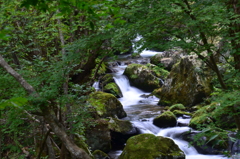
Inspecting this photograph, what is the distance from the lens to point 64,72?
3582mm

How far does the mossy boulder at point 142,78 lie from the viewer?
15.4 meters

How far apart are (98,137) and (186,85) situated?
6.91 m

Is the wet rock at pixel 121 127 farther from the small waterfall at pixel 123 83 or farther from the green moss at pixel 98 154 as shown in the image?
the small waterfall at pixel 123 83

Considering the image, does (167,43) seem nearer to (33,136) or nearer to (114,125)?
(33,136)

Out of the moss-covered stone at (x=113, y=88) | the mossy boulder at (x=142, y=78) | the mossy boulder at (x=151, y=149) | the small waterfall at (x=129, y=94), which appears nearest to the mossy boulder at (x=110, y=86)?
the moss-covered stone at (x=113, y=88)

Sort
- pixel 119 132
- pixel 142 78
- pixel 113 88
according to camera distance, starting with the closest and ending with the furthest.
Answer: pixel 119 132 < pixel 113 88 < pixel 142 78

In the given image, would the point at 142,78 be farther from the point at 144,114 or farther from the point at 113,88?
the point at 144,114

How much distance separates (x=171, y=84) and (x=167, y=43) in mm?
9936

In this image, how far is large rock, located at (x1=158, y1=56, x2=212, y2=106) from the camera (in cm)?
1133

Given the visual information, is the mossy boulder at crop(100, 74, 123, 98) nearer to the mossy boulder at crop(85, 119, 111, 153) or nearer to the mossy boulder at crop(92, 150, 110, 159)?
the mossy boulder at crop(85, 119, 111, 153)

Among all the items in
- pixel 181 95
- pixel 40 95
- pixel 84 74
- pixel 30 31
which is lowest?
pixel 181 95

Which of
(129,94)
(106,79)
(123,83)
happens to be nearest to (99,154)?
(129,94)

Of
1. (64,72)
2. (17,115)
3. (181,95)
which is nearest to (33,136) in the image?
(17,115)

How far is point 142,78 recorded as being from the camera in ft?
51.8
